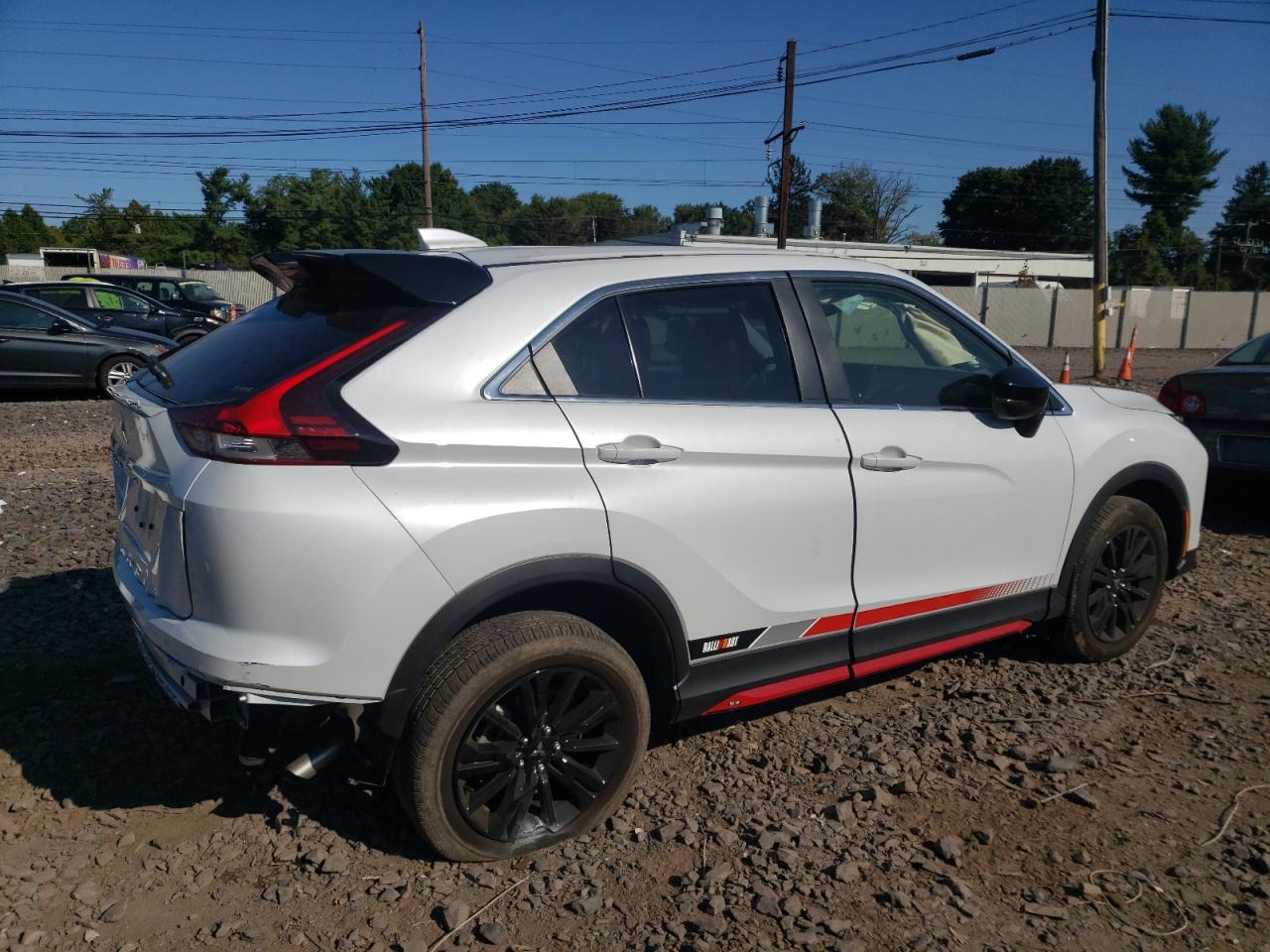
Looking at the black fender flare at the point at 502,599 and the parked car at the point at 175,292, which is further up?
the parked car at the point at 175,292

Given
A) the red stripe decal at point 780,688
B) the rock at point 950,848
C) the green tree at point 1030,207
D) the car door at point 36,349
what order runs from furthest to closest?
the green tree at point 1030,207 < the car door at point 36,349 < the red stripe decal at point 780,688 < the rock at point 950,848

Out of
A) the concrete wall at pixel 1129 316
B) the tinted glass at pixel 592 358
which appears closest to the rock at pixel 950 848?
the tinted glass at pixel 592 358

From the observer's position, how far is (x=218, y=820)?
317 centimetres

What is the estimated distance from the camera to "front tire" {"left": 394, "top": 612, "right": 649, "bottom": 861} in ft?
8.81

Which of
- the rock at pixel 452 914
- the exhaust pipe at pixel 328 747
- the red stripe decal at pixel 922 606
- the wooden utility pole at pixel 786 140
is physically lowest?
the rock at pixel 452 914

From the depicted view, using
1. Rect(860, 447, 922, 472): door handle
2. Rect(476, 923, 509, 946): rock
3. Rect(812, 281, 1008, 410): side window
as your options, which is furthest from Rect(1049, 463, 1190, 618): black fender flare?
Rect(476, 923, 509, 946): rock

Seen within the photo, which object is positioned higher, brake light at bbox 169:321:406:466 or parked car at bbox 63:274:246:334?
parked car at bbox 63:274:246:334

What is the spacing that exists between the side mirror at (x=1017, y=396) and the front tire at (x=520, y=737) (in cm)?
178

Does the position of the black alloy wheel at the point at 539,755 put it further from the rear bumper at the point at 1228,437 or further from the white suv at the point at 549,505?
the rear bumper at the point at 1228,437

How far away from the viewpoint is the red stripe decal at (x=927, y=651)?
3.65m

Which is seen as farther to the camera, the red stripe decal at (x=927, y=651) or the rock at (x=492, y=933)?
the red stripe decal at (x=927, y=651)

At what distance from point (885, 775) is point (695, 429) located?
4.86 ft

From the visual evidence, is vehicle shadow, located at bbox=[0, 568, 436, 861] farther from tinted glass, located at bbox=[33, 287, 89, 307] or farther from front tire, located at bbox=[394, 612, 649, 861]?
tinted glass, located at bbox=[33, 287, 89, 307]

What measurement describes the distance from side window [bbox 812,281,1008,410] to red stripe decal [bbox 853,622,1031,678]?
3.06 ft
